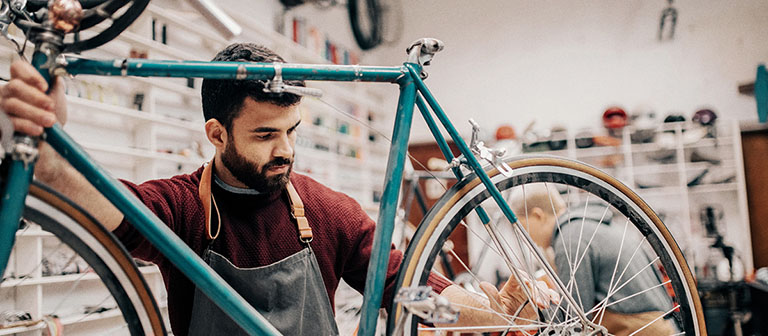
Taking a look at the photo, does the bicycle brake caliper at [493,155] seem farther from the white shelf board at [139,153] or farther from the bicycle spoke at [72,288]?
the white shelf board at [139,153]

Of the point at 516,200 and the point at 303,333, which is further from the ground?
the point at 516,200

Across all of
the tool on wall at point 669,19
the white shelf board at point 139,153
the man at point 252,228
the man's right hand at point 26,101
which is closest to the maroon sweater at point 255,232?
the man at point 252,228

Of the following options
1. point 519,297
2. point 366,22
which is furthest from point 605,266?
point 366,22

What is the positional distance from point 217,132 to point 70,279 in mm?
366

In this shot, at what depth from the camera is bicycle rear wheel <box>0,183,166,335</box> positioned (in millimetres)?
665

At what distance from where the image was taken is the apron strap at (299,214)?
98 cm

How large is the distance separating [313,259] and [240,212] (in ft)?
0.59

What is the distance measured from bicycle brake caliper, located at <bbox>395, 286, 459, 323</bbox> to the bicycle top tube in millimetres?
368

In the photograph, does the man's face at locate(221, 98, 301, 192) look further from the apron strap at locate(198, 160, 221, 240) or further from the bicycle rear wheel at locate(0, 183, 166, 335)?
the bicycle rear wheel at locate(0, 183, 166, 335)

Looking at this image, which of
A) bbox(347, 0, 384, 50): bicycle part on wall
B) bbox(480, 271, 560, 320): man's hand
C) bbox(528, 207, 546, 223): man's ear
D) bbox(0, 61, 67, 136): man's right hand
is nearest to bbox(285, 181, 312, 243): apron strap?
bbox(480, 271, 560, 320): man's hand

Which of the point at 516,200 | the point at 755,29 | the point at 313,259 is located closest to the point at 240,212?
the point at 313,259

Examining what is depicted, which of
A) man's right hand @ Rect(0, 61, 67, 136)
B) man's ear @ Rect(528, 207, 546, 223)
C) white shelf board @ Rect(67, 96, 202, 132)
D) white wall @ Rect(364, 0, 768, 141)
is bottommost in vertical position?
man's ear @ Rect(528, 207, 546, 223)

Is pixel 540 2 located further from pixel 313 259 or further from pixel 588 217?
pixel 313 259

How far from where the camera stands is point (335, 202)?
1.10 meters
